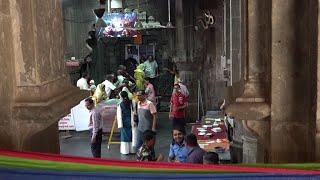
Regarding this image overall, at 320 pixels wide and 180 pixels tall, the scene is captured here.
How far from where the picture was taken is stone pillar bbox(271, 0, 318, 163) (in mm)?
2566

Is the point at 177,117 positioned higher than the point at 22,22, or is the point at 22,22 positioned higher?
the point at 22,22

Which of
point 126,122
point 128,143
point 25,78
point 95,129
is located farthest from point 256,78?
point 128,143

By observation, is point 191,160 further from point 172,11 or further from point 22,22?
point 172,11

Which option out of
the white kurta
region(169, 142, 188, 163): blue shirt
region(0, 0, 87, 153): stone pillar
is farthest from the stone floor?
region(0, 0, 87, 153): stone pillar

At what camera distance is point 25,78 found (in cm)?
292

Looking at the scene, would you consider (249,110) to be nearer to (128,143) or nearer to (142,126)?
(142,126)

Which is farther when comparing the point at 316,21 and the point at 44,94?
the point at 44,94

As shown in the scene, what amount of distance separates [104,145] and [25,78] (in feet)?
25.3

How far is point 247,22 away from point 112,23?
43.9 feet

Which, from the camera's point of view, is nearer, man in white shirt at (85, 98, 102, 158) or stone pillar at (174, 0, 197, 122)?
man in white shirt at (85, 98, 102, 158)

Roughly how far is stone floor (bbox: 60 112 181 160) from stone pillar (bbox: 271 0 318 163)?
6.61 metres

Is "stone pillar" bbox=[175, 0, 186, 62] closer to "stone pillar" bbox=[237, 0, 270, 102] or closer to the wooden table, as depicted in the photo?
the wooden table

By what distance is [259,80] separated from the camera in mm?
2785

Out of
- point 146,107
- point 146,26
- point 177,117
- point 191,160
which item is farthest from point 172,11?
point 191,160
